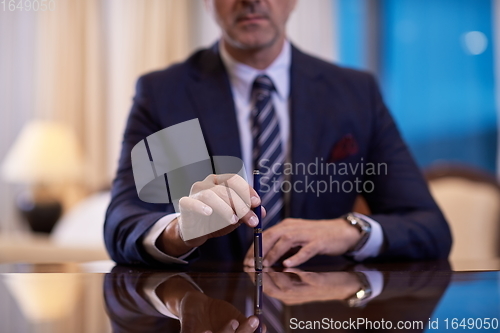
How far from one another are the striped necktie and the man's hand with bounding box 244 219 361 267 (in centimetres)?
22

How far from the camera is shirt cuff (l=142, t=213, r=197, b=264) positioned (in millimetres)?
864

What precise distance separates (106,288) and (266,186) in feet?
1.87

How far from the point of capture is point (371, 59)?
3703mm

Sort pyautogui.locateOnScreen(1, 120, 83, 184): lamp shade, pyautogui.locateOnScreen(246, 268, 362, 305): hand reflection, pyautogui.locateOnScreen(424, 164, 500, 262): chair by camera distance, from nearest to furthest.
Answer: pyautogui.locateOnScreen(246, 268, 362, 305): hand reflection → pyautogui.locateOnScreen(424, 164, 500, 262): chair → pyautogui.locateOnScreen(1, 120, 83, 184): lamp shade

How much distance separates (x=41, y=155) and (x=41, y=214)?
35cm

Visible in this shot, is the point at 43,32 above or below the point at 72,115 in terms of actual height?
above

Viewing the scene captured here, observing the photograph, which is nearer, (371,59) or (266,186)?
(266,186)

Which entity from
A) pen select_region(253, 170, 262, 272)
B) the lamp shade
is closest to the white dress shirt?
pen select_region(253, 170, 262, 272)

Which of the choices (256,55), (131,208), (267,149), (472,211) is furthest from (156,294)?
(472,211)

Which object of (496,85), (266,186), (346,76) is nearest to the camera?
(266,186)

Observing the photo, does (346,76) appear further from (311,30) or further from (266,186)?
(311,30)

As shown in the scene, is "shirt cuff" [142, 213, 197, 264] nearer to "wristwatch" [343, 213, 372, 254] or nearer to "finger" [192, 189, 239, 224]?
"finger" [192, 189, 239, 224]

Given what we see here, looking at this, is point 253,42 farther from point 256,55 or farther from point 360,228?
point 360,228

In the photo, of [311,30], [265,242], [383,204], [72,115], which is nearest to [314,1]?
[311,30]
